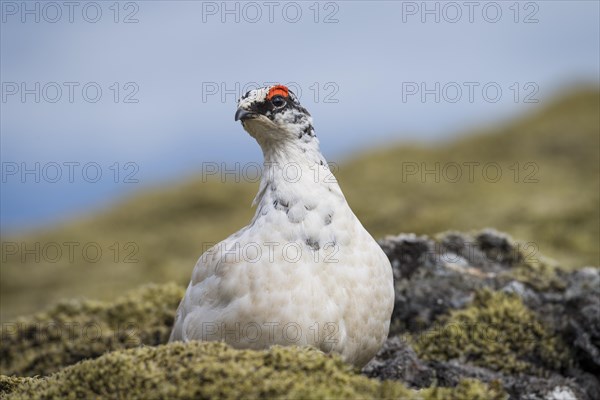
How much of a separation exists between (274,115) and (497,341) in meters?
3.26

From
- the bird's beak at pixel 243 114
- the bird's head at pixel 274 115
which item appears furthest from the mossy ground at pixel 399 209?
the bird's beak at pixel 243 114

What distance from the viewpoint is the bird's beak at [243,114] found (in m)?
5.49

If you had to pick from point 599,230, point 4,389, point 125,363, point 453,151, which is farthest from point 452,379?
point 453,151

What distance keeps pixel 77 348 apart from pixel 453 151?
22672 millimetres

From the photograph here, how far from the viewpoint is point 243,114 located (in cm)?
552

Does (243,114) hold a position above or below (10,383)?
above

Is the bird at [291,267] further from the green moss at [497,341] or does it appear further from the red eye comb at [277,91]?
the green moss at [497,341]

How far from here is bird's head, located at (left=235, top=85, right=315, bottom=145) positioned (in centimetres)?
558

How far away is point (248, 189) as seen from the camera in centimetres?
2475

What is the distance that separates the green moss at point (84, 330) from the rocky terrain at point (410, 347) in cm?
2

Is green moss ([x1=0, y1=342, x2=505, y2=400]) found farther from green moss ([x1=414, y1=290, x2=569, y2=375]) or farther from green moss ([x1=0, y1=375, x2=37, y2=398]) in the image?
green moss ([x1=414, y1=290, x2=569, y2=375])

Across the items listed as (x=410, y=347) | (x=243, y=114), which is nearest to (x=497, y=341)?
(x=410, y=347)

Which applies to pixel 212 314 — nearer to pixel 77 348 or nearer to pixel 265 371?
pixel 265 371

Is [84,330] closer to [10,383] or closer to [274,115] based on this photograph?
[10,383]
